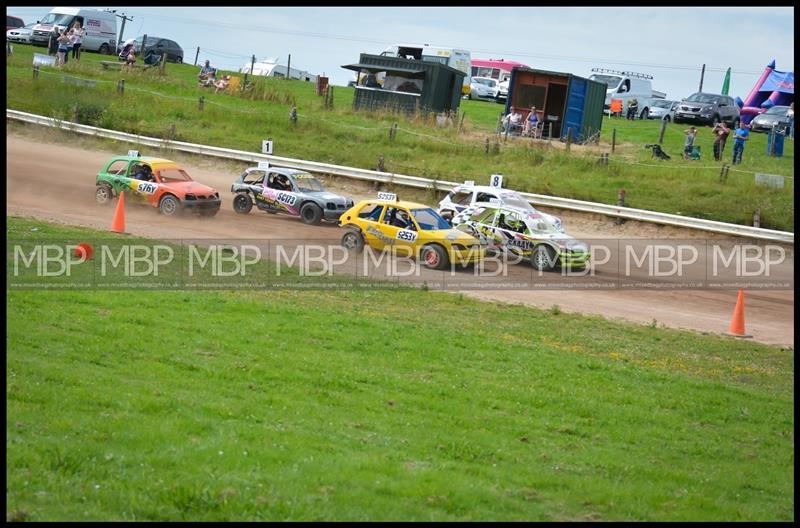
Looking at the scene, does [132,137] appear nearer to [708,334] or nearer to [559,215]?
[559,215]

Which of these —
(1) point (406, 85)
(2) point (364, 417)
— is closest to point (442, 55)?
(1) point (406, 85)

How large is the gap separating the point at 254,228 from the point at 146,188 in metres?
2.71

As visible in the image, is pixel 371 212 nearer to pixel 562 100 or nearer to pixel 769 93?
pixel 562 100

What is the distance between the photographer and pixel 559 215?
2750 centimetres

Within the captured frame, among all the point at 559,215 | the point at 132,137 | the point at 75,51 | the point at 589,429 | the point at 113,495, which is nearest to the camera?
the point at 113,495

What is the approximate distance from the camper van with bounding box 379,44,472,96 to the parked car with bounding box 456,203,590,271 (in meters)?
29.1

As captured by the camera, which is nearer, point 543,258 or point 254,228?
point 543,258

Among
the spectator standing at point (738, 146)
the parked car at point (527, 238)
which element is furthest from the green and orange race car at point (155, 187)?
the spectator standing at point (738, 146)

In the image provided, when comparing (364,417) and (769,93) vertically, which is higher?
(769,93)

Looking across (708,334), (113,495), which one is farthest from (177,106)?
(113,495)

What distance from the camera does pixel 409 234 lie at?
2041 centimetres

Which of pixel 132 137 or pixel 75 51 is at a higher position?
pixel 75 51

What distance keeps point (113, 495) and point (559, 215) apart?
21.9 m

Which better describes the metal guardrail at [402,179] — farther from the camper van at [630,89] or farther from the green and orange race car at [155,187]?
the camper van at [630,89]
